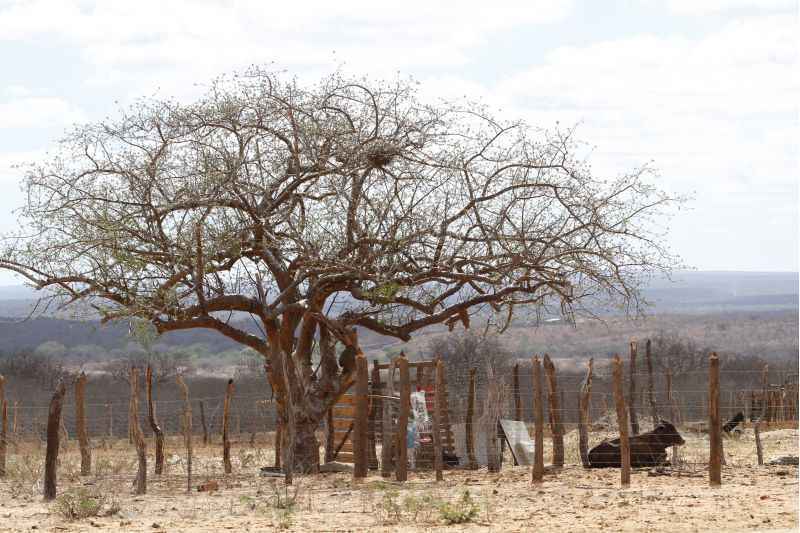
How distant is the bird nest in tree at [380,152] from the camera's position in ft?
56.0

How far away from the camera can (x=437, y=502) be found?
13.2 m

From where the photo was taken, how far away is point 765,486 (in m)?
15.0

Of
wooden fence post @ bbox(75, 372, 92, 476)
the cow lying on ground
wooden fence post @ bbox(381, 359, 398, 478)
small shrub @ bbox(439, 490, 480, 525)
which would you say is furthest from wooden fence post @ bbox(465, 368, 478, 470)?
small shrub @ bbox(439, 490, 480, 525)

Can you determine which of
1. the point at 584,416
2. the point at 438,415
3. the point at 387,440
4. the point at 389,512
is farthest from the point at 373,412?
the point at 389,512

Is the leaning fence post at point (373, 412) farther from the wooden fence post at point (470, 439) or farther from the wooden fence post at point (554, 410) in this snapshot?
the wooden fence post at point (554, 410)

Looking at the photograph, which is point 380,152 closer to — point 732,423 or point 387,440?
point 387,440

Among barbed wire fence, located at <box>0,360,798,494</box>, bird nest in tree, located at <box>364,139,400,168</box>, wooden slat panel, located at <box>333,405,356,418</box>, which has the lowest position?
barbed wire fence, located at <box>0,360,798,494</box>

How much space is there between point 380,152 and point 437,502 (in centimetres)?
602

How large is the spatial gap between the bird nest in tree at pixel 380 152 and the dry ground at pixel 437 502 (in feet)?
15.9

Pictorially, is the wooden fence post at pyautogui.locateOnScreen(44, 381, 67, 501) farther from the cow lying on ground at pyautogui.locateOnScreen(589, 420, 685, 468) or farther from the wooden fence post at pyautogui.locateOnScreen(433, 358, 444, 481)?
the cow lying on ground at pyautogui.locateOnScreen(589, 420, 685, 468)

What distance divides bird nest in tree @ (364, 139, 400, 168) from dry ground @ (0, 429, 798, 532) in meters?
4.85

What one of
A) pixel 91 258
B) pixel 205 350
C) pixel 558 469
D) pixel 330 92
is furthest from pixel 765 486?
pixel 205 350

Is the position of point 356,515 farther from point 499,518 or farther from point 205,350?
point 205,350

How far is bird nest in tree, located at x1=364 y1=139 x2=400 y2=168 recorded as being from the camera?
56.0 feet
